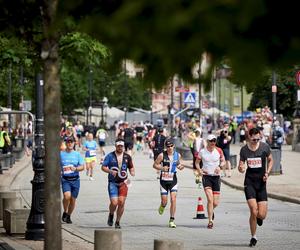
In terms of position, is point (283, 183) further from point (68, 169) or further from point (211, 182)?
point (68, 169)

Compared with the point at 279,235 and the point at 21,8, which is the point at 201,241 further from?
the point at 21,8

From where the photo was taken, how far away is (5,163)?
131 ft

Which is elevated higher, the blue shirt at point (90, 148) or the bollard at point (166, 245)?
the blue shirt at point (90, 148)

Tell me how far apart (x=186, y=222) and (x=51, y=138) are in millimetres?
10325

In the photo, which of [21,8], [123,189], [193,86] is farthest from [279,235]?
[193,86]

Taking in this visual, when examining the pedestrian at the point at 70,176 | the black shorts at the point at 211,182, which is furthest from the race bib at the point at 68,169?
the black shorts at the point at 211,182

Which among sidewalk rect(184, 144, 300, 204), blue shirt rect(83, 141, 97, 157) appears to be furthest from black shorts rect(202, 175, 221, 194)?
blue shirt rect(83, 141, 97, 157)

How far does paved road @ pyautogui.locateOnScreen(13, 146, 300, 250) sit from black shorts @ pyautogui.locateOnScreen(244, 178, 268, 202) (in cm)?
72

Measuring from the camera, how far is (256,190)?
15219mm

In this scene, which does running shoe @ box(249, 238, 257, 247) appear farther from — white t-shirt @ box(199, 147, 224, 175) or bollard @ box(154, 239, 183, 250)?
bollard @ box(154, 239, 183, 250)

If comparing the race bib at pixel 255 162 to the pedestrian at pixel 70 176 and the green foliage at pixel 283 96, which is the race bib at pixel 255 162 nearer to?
the pedestrian at pixel 70 176

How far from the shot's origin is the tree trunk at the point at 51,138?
901cm

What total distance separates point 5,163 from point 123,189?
22.6 m

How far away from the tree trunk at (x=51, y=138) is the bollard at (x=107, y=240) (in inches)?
73.3
